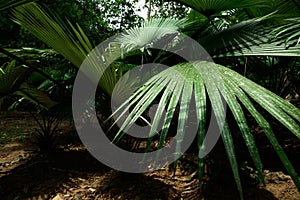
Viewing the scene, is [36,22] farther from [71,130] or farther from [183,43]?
[71,130]

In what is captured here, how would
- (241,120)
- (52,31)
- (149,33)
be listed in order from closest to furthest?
1. (241,120)
2. (52,31)
3. (149,33)

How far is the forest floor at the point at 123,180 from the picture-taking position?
1333mm

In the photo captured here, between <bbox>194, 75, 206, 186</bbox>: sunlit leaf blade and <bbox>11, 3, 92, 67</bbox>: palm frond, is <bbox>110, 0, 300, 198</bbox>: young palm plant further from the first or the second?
<bbox>11, 3, 92, 67</bbox>: palm frond

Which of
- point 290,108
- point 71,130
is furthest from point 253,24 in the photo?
point 71,130

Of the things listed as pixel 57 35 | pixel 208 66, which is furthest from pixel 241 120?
pixel 57 35

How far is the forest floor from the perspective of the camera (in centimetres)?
133

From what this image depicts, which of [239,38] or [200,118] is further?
[239,38]

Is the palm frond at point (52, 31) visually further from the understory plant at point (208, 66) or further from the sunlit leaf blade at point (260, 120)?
the sunlit leaf blade at point (260, 120)

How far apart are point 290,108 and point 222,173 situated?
29.8 inches

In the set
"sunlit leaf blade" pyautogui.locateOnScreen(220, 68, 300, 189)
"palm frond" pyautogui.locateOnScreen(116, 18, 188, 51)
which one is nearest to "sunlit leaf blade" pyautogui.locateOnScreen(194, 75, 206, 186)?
"sunlit leaf blade" pyautogui.locateOnScreen(220, 68, 300, 189)

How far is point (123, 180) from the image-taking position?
1513 mm

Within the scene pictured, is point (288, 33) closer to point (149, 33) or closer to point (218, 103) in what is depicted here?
point (218, 103)

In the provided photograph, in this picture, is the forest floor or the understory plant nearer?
the understory plant

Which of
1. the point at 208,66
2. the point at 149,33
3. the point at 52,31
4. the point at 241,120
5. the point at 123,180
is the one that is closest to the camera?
the point at 241,120
